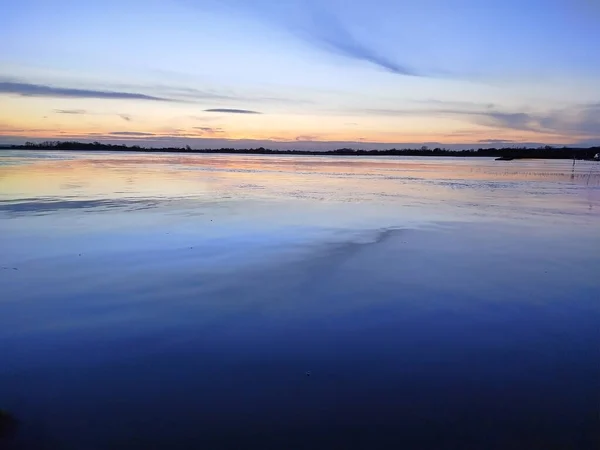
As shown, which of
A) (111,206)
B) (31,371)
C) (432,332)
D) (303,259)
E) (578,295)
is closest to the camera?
(31,371)

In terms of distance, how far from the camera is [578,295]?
24.0 feet

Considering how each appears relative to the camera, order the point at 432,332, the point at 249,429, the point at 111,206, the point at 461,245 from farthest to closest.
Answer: the point at 111,206
the point at 461,245
the point at 432,332
the point at 249,429

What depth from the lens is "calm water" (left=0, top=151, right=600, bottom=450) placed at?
12.7 feet

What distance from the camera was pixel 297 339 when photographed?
556 cm

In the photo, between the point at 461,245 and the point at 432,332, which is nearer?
the point at 432,332

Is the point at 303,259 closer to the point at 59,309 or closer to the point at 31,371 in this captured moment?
the point at 59,309

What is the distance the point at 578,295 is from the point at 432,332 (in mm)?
3036

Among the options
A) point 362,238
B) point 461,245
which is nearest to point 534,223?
point 461,245

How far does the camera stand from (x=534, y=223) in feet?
46.8

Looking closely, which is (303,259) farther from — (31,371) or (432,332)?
(31,371)

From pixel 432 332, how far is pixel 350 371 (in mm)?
1522

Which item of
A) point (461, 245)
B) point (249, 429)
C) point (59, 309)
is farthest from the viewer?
point (461, 245)

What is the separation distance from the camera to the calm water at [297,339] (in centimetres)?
387

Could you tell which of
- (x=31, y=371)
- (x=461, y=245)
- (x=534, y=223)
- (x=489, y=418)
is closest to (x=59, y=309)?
(x=31, y=371)
